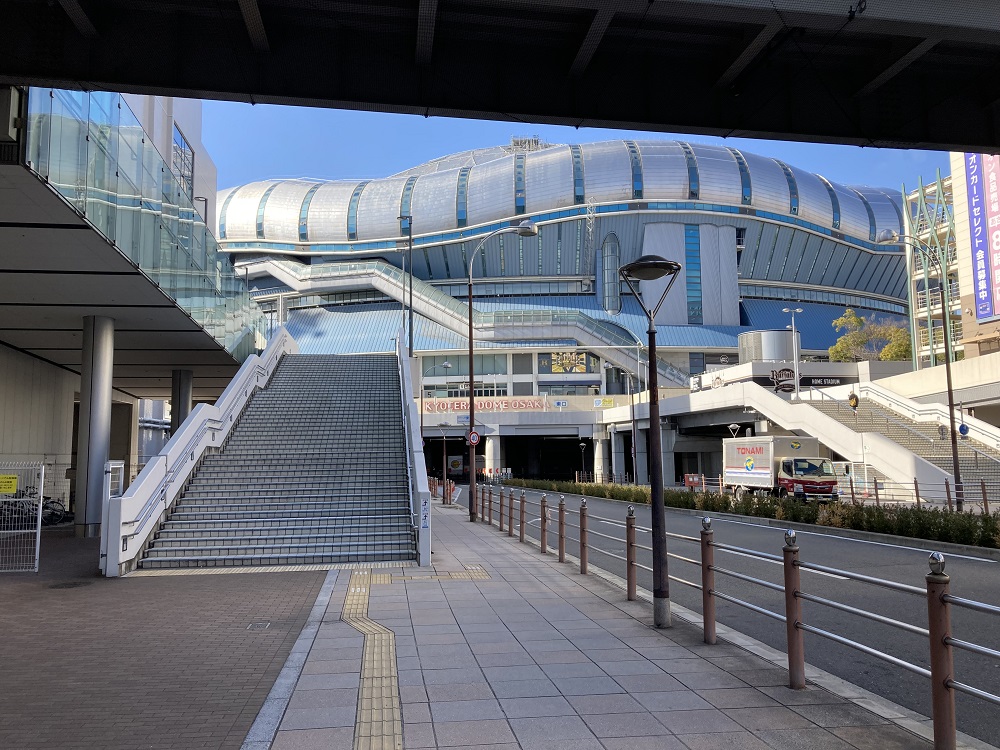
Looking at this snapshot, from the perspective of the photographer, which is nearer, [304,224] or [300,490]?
[300,490]

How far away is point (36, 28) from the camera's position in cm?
842

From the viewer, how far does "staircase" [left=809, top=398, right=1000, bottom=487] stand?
30.3m

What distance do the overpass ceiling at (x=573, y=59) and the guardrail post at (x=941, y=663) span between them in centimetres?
544

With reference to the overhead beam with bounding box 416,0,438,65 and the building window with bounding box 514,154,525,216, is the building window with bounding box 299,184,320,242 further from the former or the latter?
the overhead beam with bounding box 416,0,438,65

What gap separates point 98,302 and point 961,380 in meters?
35.2

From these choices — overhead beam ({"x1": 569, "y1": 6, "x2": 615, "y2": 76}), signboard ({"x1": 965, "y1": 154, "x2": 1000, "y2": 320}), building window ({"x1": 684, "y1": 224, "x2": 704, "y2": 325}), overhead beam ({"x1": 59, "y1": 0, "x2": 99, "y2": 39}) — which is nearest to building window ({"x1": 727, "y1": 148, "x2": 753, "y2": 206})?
building window ({"x1": 684, "y1": 224, "x2": 704, "y2": 325})

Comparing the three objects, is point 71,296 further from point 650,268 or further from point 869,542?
point 869,542

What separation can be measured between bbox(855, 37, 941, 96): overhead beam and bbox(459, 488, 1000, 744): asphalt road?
598cm

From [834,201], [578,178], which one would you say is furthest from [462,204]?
[834,201]

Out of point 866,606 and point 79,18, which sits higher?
point 79,18

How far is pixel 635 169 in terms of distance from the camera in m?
83.2

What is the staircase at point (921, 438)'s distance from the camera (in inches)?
1193

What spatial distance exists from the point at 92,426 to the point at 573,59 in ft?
50.4

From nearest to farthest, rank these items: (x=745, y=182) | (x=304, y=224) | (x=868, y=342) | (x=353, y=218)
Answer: (x=868, y=342)
(x=745, y=182)
(x=353, y=218)
(x=304, y=224)
